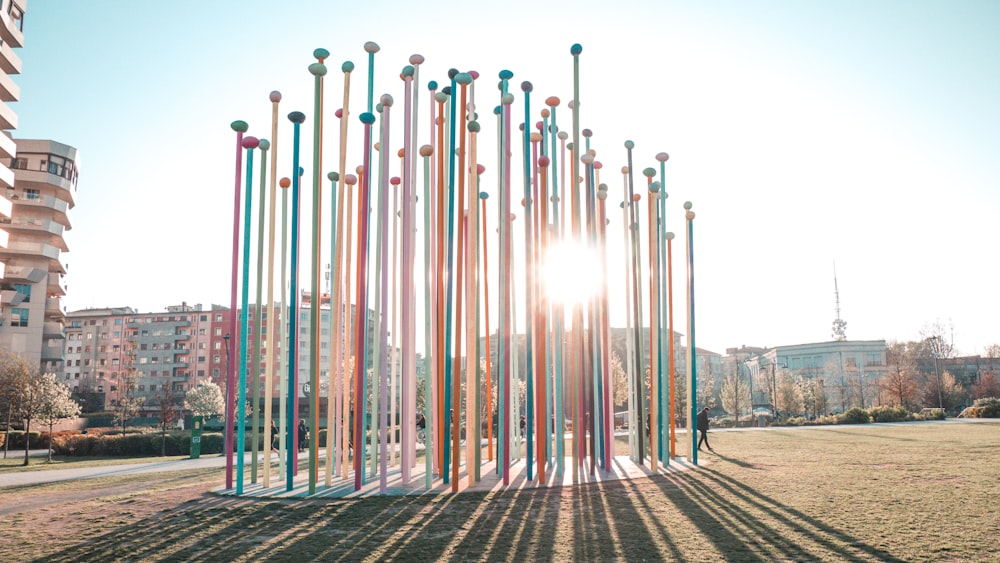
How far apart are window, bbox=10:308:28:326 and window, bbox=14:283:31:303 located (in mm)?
896

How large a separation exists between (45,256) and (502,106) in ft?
194

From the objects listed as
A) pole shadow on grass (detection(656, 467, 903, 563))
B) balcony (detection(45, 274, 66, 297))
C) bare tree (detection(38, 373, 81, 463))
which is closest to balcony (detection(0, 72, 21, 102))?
balcony (detection(45, 274, 66, 297))

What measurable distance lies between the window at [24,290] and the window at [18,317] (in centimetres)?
90

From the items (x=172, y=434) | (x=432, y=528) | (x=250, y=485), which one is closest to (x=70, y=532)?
(x=250, y=485)

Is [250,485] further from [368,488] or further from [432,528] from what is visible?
[432,528]

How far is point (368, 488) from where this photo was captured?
11.6m

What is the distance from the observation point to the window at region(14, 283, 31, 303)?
56.8 meters

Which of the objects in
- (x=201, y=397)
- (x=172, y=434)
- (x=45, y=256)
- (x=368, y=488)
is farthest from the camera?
(x=201, y=397)

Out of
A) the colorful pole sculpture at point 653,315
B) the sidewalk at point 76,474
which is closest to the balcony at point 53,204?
the sidewalk at point 76,474

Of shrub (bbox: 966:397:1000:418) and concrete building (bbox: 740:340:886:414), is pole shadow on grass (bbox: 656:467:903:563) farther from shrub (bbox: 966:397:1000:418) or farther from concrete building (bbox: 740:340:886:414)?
concrete building (bbox: 740:340:886:414)

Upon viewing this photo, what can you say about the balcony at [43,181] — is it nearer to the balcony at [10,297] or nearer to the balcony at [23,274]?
the balcony at [23,274]

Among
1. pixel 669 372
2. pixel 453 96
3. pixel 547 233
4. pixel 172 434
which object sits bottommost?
pixel 172 434

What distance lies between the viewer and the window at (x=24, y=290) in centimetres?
5675

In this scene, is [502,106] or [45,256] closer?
[502,106]
